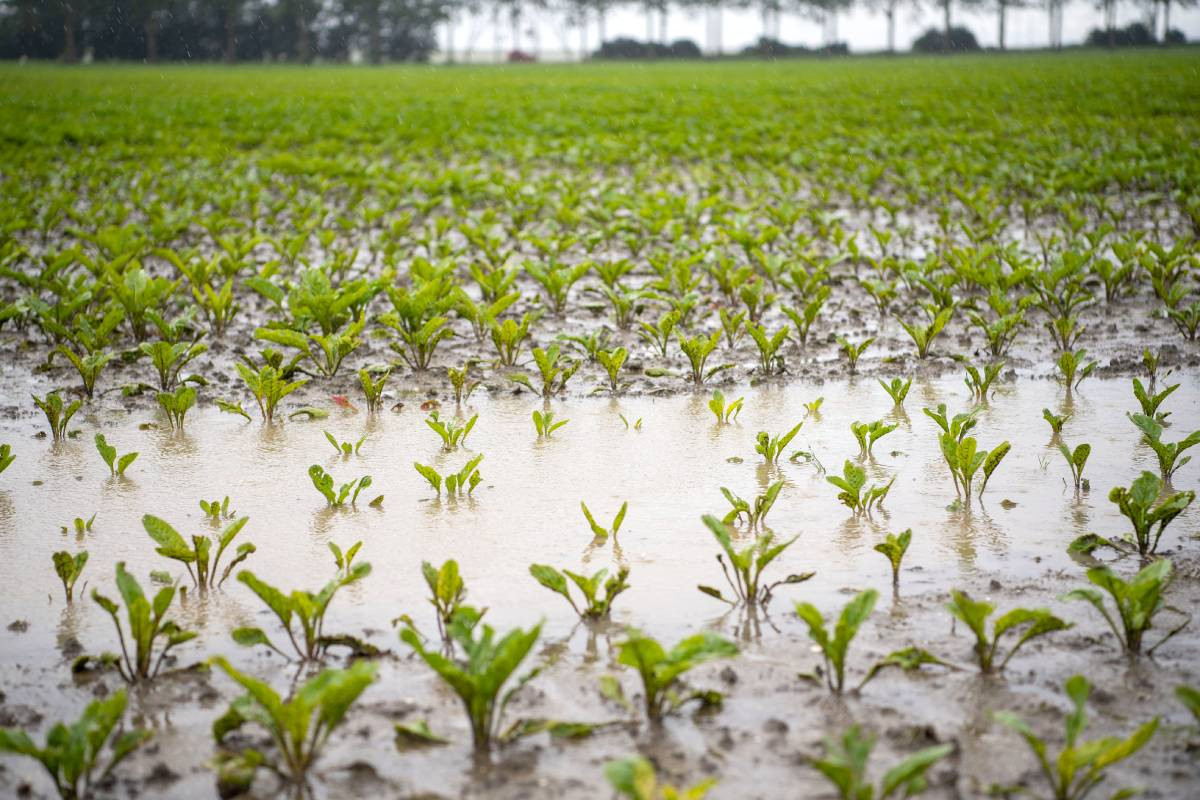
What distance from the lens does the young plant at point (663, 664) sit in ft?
6.82

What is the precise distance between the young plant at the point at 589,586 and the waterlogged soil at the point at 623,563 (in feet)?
0.16

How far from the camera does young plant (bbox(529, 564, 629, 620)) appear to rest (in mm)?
2498

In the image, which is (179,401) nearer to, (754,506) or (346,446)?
(346,446)

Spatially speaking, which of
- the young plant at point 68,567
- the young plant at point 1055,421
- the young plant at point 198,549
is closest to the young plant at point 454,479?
the young plant at point 198,549

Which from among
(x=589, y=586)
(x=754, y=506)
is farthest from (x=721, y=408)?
(x=589, y=586)

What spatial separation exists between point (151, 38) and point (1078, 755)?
81.4m

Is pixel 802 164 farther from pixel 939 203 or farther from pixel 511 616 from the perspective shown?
pixel 511 616

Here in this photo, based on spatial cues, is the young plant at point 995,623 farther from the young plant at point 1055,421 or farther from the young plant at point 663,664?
the young plant at point 1055,421

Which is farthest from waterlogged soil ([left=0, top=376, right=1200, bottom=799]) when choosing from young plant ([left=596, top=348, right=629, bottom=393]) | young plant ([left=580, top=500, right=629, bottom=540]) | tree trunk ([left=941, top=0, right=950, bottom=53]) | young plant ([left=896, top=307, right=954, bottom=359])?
tree trunk ([left=941, top=0, right=950, bottom=53])

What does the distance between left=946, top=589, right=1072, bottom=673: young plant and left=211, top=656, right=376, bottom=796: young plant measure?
1.21m

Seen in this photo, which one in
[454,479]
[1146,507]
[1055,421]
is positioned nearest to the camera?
[1146,507]

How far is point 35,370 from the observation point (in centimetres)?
497

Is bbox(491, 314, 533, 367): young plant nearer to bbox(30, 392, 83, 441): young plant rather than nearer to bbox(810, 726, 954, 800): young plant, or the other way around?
bbox(30, 392, 83, 441): young plant

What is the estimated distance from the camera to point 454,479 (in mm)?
3348
